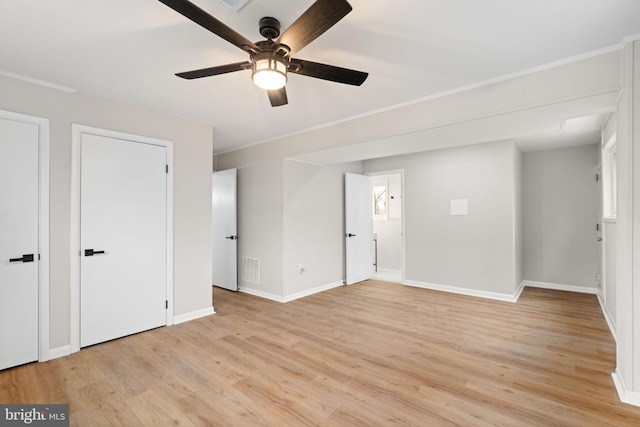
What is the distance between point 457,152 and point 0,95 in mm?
5538

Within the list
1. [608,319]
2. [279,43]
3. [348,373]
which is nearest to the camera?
[279,43]

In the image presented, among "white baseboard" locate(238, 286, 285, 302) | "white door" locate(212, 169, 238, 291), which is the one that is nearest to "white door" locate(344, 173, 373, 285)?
"white baseboard" locate(238, 286, 285, 302)

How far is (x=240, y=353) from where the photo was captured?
2.90 m

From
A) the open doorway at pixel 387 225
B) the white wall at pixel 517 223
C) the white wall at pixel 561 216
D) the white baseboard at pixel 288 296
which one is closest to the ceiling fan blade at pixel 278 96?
the white baseboard at pixel 288 296

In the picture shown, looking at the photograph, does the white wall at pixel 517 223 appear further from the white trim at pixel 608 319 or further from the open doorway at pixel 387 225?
the open doorway at pixel 387 225

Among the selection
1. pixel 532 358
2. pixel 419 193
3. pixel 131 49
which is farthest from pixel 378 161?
pixel 131 49

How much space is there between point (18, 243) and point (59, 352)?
1062mm

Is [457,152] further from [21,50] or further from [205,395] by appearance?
[21,50]

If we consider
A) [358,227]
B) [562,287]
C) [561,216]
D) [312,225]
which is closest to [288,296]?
[312,225]

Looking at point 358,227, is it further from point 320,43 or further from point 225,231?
point 320,43

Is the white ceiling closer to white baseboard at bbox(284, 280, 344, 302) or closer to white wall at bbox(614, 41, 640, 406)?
white wall at bbox(614, 41, 640, 406)

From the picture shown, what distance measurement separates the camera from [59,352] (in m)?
2.82

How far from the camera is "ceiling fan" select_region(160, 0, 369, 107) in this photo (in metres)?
1.42

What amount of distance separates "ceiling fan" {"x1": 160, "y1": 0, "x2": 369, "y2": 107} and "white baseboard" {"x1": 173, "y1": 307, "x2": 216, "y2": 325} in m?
2.86
